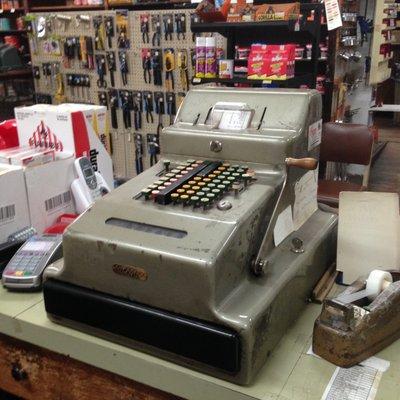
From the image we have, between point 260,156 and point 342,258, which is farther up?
point 260,156

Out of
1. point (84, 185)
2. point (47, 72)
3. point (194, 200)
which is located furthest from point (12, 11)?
point (194, 200)

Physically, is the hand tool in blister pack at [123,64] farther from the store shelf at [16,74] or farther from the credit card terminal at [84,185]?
the credit card terminal at [84,185]

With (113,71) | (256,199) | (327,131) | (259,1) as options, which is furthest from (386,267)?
(113,71)

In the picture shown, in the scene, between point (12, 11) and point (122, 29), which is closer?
point (122, 29)

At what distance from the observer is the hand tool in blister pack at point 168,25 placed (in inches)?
156

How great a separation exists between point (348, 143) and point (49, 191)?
1998 mm

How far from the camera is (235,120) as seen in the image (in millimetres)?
1133

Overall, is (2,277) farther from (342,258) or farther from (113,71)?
(113,71)

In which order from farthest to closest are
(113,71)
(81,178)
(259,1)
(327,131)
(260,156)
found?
(113,71)
(259,1)
(327,131)
(81,178)
(260,156)

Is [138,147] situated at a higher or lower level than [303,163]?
lower

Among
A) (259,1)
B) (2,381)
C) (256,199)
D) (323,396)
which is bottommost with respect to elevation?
(2,381)

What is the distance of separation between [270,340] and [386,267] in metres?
0.39

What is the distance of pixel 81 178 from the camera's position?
148 centimetres

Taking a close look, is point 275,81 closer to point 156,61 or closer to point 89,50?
point 156,61
